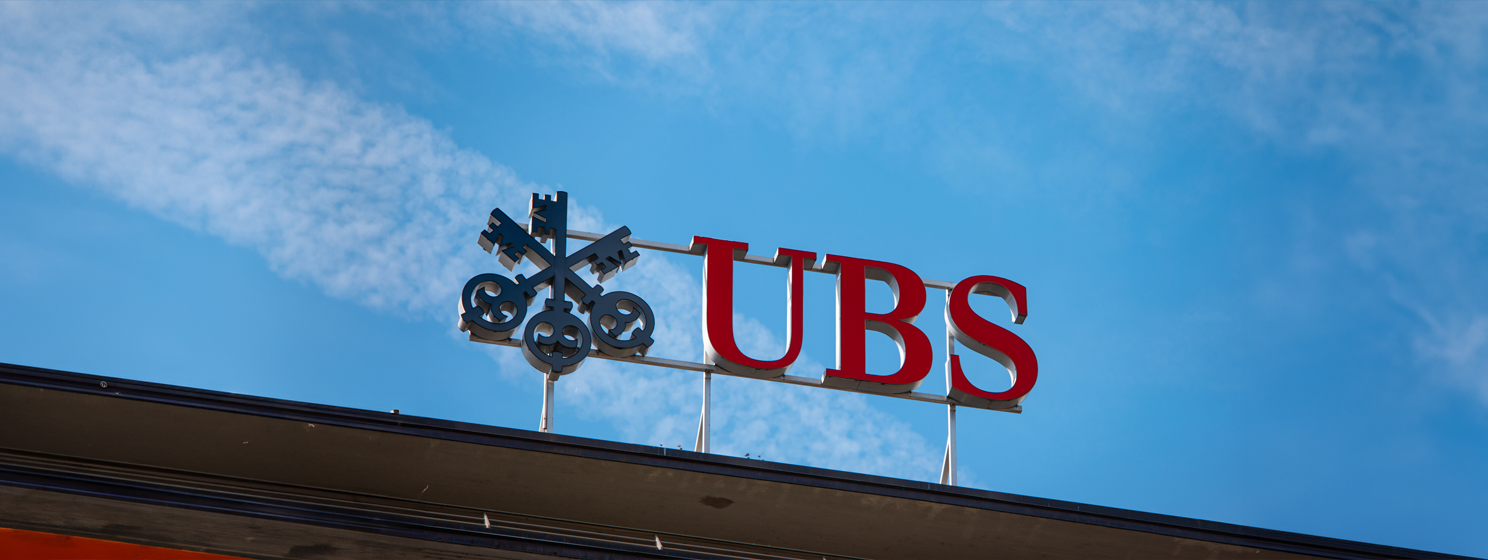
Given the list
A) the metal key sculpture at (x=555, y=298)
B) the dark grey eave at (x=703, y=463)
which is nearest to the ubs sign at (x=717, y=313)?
the metal key sculpture at (x=555, y=298)

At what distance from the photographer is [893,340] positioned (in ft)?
69.7

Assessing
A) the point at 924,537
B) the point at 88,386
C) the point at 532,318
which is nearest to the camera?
the point at 88,386

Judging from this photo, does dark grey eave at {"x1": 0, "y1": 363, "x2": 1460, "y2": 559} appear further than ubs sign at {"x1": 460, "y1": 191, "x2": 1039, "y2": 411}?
No

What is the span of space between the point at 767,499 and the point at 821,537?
112 centimetres

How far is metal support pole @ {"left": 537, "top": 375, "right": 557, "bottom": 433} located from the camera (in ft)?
60.1

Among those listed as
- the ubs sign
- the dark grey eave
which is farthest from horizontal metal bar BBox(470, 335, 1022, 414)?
the dark grey eave

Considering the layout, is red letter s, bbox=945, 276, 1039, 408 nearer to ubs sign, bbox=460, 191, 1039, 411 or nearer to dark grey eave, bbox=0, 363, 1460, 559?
ubs sign, bbox=460, 191, 1039, 411

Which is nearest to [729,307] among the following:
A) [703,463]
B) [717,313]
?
[717,313]

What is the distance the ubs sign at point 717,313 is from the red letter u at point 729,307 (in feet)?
0.05

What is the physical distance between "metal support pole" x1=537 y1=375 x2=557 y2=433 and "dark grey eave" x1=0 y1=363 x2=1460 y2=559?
10.2 feet

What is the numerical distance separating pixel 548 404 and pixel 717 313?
3.19m

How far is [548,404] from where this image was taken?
18578mm

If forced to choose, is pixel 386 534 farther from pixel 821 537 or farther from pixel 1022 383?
pixel 1022 383

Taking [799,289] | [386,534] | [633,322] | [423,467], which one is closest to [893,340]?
[799,289]
